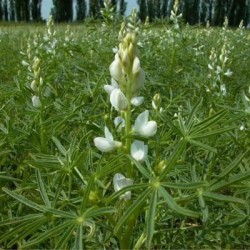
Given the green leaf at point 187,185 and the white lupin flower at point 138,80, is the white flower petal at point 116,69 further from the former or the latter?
the green leaf at point 187,185

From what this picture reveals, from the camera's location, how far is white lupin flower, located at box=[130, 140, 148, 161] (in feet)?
3.40

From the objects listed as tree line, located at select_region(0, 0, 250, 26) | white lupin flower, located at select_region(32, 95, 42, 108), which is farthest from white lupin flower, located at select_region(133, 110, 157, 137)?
tree line, located at select_region(0, 0, 250, 26)

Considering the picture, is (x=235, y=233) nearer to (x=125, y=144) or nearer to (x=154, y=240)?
(x=154, y=240)

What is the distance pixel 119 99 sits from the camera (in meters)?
1.02

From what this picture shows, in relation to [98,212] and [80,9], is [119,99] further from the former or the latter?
[80,9]

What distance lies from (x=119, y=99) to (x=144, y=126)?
0.09 m

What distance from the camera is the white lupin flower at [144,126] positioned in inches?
41.1

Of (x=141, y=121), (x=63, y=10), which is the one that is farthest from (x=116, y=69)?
(x=63, y=10)

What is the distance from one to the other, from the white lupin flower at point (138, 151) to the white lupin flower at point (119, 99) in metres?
0.09

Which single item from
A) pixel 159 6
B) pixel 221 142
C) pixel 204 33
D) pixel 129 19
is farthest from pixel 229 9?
pixel 221 142

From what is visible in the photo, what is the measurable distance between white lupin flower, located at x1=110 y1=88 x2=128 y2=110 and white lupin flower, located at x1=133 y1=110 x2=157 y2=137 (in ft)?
0.17

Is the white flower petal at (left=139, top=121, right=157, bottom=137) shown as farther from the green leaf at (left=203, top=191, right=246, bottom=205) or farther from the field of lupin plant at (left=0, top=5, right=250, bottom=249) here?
the green leaf at (left=203, top=191, right=246, bottom=205)

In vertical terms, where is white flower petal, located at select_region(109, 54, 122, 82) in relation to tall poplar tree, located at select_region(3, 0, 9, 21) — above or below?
above

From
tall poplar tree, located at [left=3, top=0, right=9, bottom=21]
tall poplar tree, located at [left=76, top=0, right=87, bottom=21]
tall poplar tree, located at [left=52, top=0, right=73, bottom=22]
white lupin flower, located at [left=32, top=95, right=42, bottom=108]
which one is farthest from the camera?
tall poplar tree, located at [left=76, top=0, right=87, bottom=21]
